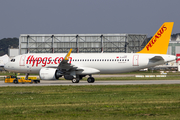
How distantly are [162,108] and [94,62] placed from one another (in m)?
24.7

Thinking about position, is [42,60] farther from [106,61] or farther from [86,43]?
[86,43]

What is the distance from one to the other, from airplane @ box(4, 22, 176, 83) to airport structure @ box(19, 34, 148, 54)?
47.4m

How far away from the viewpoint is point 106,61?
132ft

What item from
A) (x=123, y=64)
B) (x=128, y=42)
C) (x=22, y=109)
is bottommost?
(x=22, y=109)

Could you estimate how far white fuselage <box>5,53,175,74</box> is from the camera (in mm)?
39406

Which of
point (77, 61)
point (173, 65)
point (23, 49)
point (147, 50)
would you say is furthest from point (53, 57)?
point (173, 65)

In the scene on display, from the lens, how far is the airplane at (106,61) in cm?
3850

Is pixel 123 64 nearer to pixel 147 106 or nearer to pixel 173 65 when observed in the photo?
pixel 147 106

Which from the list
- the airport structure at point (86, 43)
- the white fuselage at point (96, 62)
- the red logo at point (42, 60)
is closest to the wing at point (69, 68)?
the white fuselage at point (96, 62)

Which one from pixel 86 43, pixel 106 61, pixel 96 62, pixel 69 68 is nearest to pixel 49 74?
pixel 69 68

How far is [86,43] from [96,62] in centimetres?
5100

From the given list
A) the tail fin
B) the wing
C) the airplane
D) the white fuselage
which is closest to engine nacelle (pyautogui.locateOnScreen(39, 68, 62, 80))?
the airplane

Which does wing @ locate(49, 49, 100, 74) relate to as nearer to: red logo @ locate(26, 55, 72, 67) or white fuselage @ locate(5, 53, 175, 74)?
white fuselage @ locate(5, 53, 175, 74)

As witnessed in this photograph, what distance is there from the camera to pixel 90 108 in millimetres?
16406
